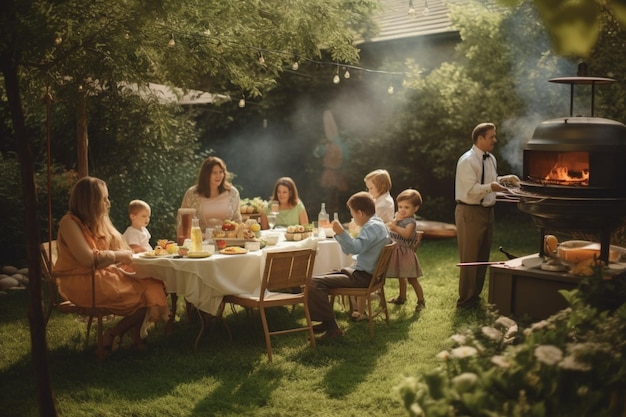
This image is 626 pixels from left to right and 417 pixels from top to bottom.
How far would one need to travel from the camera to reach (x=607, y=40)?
38.4 feet

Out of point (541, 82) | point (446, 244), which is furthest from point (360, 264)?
point (541, 82)

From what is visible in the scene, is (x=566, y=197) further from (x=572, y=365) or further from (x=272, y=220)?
(x=272, y=220)

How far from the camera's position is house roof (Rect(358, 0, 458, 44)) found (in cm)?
1697

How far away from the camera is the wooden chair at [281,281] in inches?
254

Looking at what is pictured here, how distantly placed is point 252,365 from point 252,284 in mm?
828

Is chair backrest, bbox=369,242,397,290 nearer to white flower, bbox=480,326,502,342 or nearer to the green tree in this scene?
the green tree

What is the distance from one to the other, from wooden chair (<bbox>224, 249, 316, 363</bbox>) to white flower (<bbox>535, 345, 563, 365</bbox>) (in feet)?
11.6

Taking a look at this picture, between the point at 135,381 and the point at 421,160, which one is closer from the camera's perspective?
the point at 135,381

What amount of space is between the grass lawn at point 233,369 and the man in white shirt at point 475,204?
37cm

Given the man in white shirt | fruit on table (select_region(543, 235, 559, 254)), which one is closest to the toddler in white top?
the man in white shirt

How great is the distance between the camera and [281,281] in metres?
6.57

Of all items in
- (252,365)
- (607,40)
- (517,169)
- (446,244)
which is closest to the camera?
(252,365)

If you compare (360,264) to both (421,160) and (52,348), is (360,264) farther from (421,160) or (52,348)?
(421,160)

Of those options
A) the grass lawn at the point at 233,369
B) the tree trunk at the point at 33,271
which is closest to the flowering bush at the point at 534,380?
the grass lawn at the point at 233,369
